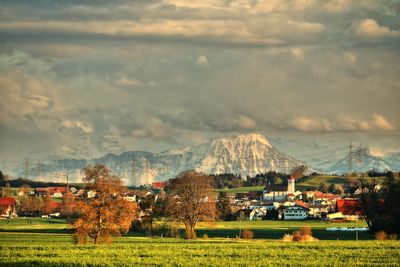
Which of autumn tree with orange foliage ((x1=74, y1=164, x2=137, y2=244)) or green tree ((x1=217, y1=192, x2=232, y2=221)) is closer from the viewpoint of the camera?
autumn tree with orange foliage ((x1=74, y1=164, x2=137, y2=244))

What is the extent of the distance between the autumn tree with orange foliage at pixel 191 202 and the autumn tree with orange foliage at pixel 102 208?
36.0 meters

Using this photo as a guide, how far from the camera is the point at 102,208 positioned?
79625mm

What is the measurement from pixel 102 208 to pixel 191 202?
130 ft

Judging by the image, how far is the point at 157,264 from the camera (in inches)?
2078

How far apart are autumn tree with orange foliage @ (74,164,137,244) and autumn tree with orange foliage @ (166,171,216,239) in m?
36.0

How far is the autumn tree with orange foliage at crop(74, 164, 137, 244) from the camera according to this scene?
79.2 meters

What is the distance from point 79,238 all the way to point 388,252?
32684 millimetres

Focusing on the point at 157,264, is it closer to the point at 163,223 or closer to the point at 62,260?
the point at 62,260

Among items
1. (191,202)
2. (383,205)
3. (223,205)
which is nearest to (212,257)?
(191,202)

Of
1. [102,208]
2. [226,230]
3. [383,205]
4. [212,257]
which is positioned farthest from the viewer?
[226,230]

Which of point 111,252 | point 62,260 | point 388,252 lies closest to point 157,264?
point 62,260

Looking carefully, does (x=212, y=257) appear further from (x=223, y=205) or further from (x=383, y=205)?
(x=223, y=205)

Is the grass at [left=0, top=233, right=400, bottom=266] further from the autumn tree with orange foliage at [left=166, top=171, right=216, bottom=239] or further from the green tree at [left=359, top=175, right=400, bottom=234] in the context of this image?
the green tree at [left=359, top=175, right=400, bottom=234]

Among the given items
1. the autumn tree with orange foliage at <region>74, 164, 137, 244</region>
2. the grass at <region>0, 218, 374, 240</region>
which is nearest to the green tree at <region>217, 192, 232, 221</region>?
the grass at <region>0, 218, 374, 240</region>
